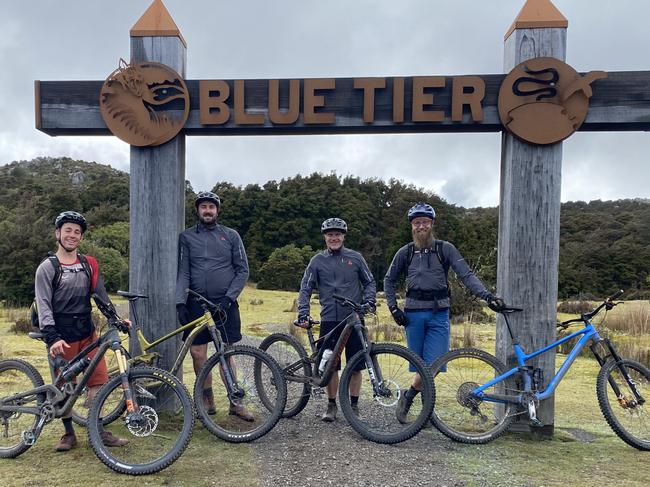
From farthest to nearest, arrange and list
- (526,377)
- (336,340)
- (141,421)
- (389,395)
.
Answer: (336,340), (526,377), (389,395), (141,421)

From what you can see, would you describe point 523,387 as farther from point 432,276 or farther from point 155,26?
point 155,26

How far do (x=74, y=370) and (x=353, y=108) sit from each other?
3270mm

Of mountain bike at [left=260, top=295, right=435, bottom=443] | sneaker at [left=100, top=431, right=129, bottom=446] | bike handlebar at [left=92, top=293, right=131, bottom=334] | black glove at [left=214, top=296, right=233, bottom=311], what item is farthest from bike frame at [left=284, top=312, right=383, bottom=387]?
bike handlebar at [left=92, top=293, right=131, bottom=334]

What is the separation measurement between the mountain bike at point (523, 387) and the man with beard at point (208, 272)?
189cm

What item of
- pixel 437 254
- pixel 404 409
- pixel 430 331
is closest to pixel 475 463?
pixel 404 409

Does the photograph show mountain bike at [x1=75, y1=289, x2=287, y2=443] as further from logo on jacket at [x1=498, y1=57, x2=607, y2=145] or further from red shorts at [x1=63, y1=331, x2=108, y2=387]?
logo on jacket at [x1=498, y1=57, x2=607, y2=145]

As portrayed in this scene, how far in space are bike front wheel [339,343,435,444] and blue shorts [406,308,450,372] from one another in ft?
0.94

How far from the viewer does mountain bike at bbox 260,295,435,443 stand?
423 centimetres

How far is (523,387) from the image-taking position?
4.48 meters

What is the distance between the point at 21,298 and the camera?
58.4 feet

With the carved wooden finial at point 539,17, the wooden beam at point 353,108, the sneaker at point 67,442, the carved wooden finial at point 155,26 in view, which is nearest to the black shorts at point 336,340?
the wooden beam at point 353,108

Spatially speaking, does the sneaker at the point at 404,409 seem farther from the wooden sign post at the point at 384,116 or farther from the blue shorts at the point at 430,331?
the wooden sign post at the point at 384,116

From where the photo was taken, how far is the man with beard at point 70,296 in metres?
3.93

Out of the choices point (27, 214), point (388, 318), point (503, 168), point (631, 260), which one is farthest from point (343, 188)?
point (503, 168)
